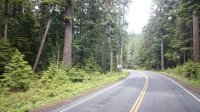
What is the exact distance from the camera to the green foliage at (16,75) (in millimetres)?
17250

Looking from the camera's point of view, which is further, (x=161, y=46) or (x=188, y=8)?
(x=161, y=46)

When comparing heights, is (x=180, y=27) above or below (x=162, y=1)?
below

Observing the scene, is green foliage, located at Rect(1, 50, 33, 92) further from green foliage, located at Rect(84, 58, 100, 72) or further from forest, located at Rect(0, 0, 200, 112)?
green foliage, located at Rect(84, 58, 100, 72)

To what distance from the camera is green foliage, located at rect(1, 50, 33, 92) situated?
→ 17250 mm

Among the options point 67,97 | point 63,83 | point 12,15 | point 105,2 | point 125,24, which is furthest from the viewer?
point 125,24

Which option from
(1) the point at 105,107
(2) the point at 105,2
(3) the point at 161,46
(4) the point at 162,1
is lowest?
(1) the point at 105,107

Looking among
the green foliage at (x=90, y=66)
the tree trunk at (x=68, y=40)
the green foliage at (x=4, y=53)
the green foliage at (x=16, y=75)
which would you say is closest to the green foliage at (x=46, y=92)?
the green foliage at (x=16, y=75)

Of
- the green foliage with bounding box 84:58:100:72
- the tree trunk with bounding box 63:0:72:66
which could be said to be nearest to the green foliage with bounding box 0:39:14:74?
the tree trunk with bounding box 63:0:72:66

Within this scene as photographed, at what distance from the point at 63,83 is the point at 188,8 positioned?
12351 mm

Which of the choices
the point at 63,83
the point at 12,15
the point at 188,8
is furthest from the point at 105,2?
the point at 63,83

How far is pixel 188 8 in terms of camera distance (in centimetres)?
2273

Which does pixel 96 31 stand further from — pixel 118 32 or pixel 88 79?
pixel 88 79

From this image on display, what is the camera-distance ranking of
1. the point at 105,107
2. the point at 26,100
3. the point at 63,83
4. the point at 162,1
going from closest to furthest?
the point at 105,107
the point at 26,100
the point at 63,83
the point at 162,1

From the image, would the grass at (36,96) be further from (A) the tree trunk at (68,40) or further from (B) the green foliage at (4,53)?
(A) the tree trunk at (68,40)
